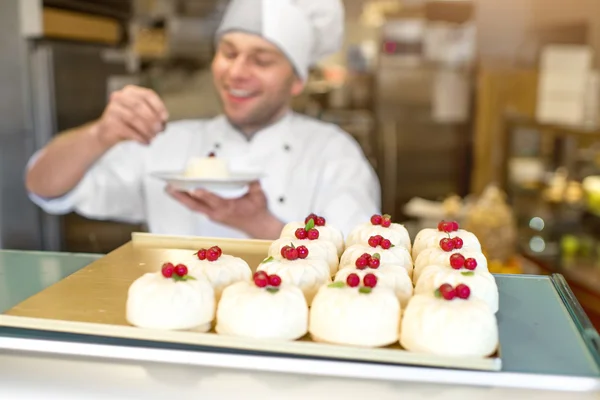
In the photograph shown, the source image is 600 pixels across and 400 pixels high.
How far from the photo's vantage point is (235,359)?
104 centimetres

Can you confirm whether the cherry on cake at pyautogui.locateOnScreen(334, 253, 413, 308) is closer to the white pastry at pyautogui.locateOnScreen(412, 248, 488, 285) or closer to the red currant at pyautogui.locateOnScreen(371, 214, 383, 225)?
the white pastry at pyautogui.locateOnScreen(412, 248, 488, 285)

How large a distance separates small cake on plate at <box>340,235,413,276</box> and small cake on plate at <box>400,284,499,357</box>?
0.88 feet

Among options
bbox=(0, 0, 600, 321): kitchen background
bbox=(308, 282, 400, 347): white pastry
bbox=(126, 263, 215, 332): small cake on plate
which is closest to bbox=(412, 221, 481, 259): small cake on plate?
bbox=(308, 282, 400, 347): white pastry

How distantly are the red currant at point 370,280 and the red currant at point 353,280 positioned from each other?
1 centimetres

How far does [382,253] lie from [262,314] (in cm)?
39

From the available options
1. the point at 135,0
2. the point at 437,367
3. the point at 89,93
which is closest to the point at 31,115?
the point at 89,93

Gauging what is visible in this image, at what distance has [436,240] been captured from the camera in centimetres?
149

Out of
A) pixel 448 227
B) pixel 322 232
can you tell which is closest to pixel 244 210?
pixel 322 232

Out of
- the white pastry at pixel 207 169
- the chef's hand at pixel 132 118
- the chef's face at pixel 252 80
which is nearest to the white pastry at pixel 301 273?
the white pastry at pixel 207 169

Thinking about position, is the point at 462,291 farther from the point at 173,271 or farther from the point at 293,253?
the point at 173,271

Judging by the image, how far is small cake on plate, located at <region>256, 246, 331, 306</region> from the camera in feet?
4.08

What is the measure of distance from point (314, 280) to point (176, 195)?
1685 millimetres

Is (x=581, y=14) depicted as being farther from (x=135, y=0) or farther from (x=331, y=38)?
(x=135, y=0)

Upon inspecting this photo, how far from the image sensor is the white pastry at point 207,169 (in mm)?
2598
